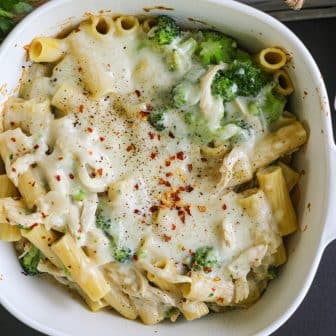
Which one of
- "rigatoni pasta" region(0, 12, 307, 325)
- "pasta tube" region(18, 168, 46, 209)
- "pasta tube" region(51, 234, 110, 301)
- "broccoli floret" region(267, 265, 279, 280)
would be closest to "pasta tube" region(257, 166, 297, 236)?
"rigatoni pasta" region(0, 12, 307, 325)

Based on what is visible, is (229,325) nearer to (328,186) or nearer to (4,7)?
(328,186)

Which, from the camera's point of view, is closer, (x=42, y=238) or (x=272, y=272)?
(x=42, y=238)

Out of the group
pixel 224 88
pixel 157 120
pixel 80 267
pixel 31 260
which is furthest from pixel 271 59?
pixel 31 260

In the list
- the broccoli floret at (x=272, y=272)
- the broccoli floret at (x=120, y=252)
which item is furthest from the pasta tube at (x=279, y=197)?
the broccoli floret at (x=120, y=252)

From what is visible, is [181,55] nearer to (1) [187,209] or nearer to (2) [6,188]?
(1) [187,209]

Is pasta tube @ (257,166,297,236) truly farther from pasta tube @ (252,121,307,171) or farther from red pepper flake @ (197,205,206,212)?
red pepper flake @ (197,205,206,212)

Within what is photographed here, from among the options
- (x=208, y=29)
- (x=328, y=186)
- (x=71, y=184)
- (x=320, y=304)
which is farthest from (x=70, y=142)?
(x=320, y=304)

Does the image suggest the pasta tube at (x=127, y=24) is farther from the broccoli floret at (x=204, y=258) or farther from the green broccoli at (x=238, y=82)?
the broccoli floret at (x=204, y=258)
